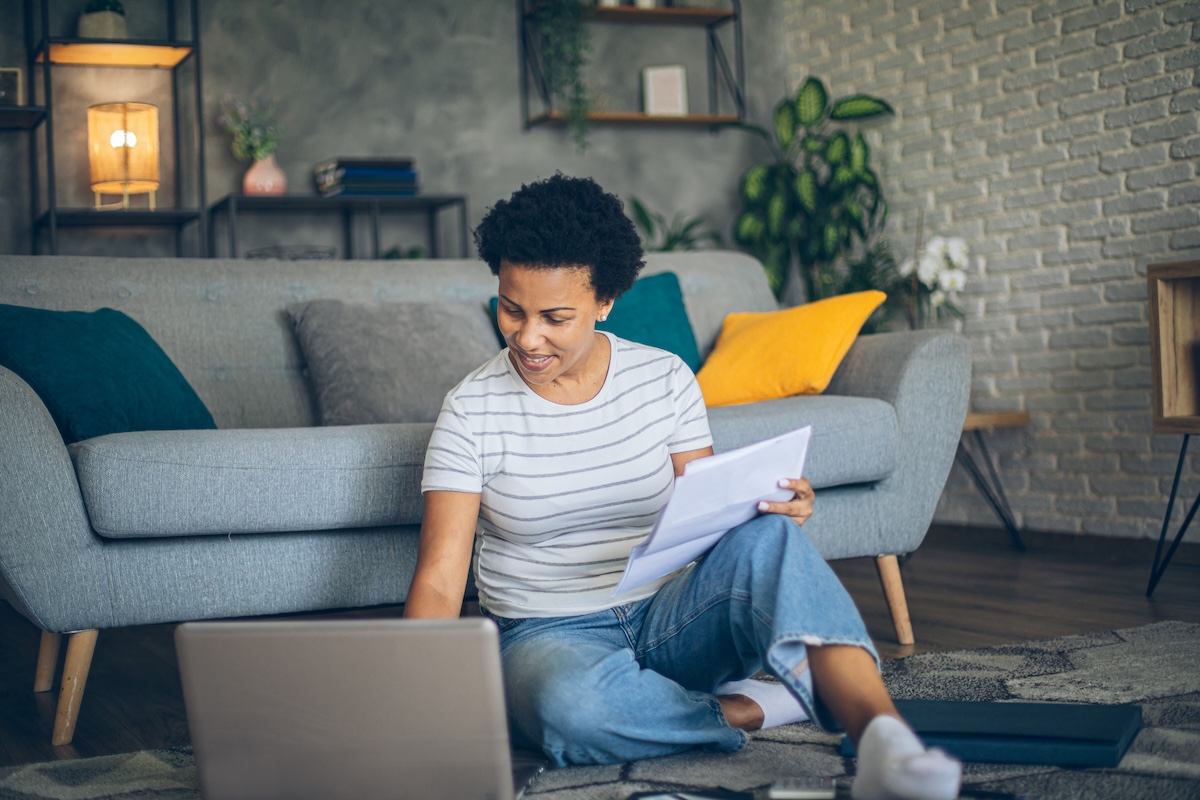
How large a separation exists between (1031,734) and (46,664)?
1.77 metres

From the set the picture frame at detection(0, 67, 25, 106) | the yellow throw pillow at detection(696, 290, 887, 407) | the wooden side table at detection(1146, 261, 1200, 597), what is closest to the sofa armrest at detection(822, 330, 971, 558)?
the yellow throw pillow at detection(696, 290, 887, 407)

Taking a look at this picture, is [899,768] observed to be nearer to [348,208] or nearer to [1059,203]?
[1059,203]

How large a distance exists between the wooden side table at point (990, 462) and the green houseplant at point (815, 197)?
74 centimetres

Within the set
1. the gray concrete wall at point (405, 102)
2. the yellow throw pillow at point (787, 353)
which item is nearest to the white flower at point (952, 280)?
the yellow throw pillow at point (787, 353)

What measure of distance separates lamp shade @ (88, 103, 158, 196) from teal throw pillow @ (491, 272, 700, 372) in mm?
1934

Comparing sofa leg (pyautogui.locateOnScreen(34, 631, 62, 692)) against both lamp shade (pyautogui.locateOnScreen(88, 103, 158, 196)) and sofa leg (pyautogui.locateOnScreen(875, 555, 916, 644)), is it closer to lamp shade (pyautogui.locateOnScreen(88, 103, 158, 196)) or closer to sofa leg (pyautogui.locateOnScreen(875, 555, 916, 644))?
sofa leg (pyautogui.locateOnScreen(875, 555, 916, 644))

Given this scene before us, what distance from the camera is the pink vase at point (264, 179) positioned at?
14.7ft

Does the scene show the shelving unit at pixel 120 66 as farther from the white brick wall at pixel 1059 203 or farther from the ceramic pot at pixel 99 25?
the white brick wall at pixel 1059 203

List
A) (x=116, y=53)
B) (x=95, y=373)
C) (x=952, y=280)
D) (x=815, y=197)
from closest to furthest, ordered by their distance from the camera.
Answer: (x=95, y=373)
(x=952, y=280)
(x=116, y=53)
(x=815, y=197)

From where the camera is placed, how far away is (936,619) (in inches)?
107

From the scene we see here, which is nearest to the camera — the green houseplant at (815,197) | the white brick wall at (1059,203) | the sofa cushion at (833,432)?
the sofa cushion at (833,432)

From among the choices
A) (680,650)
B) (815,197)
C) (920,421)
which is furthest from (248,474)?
(815,197)

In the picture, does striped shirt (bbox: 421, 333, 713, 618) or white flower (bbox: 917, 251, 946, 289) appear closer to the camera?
striped shirt (bbox: 421, 333, 713, 618)

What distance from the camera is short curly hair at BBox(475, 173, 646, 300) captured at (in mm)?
1577
